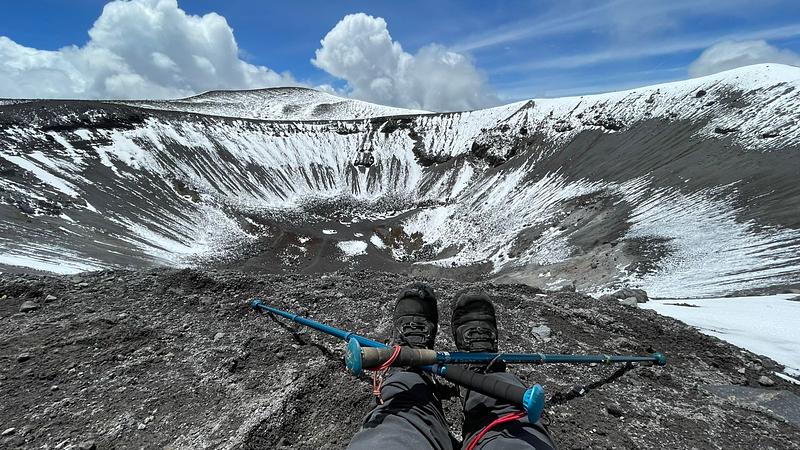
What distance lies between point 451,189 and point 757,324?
167 ft

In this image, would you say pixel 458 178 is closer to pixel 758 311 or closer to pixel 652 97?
pixel 652 97

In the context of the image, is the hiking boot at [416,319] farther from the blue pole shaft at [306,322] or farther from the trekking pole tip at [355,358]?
the trekking pole tip at [355,358]

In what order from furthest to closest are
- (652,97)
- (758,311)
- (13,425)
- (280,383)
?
(652,97) < (758,311) < (280,383) < (13,425)

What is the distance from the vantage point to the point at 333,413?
3734 millimetres

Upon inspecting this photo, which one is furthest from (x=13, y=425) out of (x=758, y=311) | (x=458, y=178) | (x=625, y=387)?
(x=458, y=178)

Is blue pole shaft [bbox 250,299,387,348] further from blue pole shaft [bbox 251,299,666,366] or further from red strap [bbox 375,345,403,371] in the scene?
red strap [bbox 375,345,403,371]

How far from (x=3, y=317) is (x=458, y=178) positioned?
56024 mm

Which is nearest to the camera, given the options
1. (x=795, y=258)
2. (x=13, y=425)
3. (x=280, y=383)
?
(x=13, y=425)

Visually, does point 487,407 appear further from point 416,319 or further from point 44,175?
point 44,175

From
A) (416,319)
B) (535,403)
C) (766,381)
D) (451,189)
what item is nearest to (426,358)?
(535,403)

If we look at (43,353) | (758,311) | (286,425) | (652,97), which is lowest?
(758,311)

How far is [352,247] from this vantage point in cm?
4178

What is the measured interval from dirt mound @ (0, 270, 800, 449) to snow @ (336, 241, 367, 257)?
3411 centimetres

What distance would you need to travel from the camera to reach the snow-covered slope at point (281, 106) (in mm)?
113938
